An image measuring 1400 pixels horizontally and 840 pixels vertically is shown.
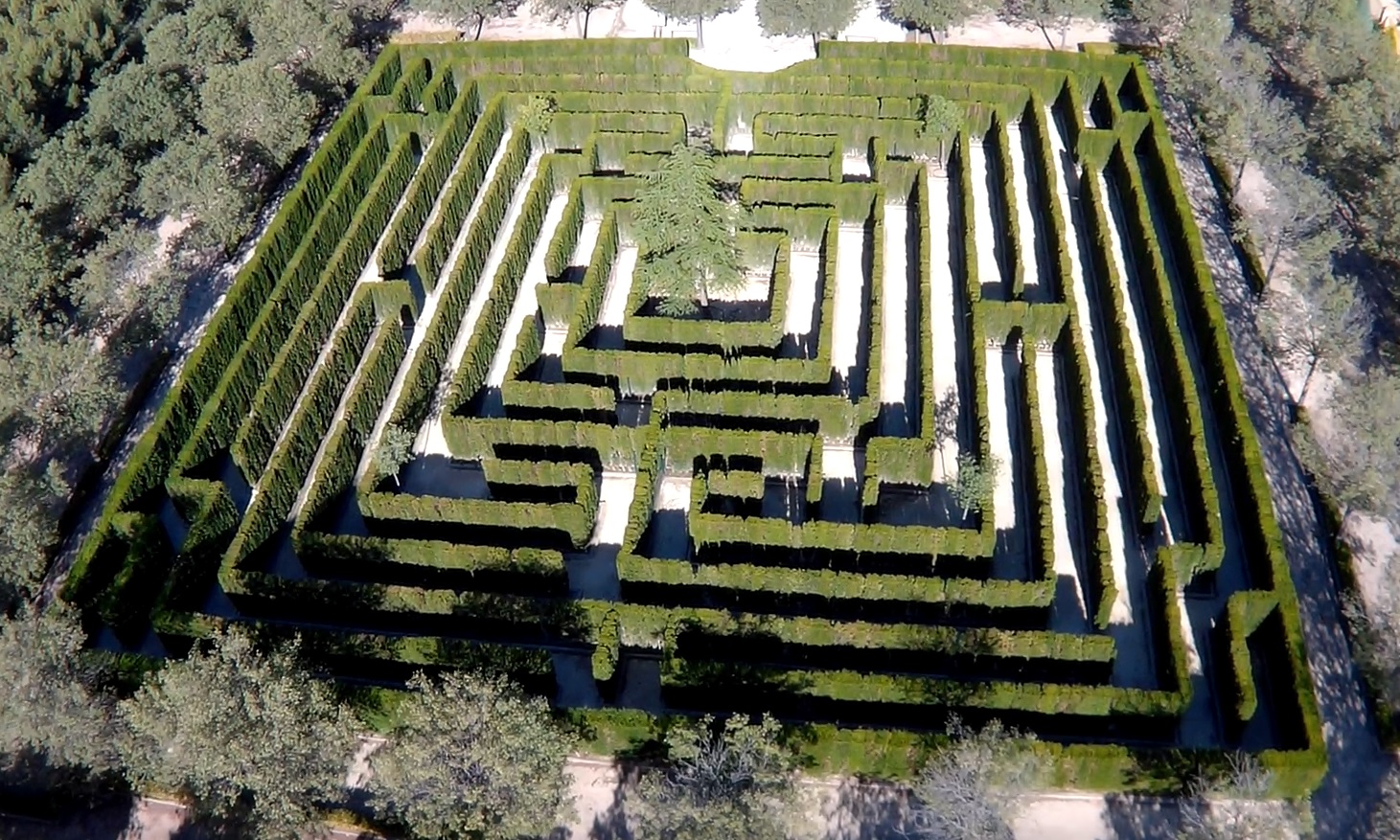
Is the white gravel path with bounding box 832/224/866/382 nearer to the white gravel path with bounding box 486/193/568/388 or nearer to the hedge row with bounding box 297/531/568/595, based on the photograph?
the white gravel path with bounding box 486/193/568/388

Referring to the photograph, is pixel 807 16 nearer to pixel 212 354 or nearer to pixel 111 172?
pixel 212 354

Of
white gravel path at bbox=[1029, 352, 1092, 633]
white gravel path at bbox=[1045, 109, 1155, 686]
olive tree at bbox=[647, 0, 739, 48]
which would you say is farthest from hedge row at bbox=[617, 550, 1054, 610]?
olive tree at bbox=[647, 0, 739, 48]

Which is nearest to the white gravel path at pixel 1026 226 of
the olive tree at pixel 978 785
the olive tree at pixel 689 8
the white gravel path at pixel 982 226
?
the white gravel path at pixel 982 226

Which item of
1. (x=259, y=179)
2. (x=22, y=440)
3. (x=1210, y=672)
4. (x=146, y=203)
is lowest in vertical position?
(x=1210, y=672)

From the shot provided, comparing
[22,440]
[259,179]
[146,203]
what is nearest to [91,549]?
[22,440]

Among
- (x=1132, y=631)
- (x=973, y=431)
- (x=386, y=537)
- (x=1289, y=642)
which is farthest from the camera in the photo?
(x=973, y=431)

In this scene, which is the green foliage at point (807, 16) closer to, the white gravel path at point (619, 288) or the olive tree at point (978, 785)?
the white gravel path at point (619, 288)

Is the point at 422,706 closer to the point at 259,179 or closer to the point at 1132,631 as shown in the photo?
the point at 1132,631

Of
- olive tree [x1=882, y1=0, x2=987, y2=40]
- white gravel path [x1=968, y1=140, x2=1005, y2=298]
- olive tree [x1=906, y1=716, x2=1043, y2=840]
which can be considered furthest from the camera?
olive tree [x1=882, y1=0, x2=987, y2=40]
